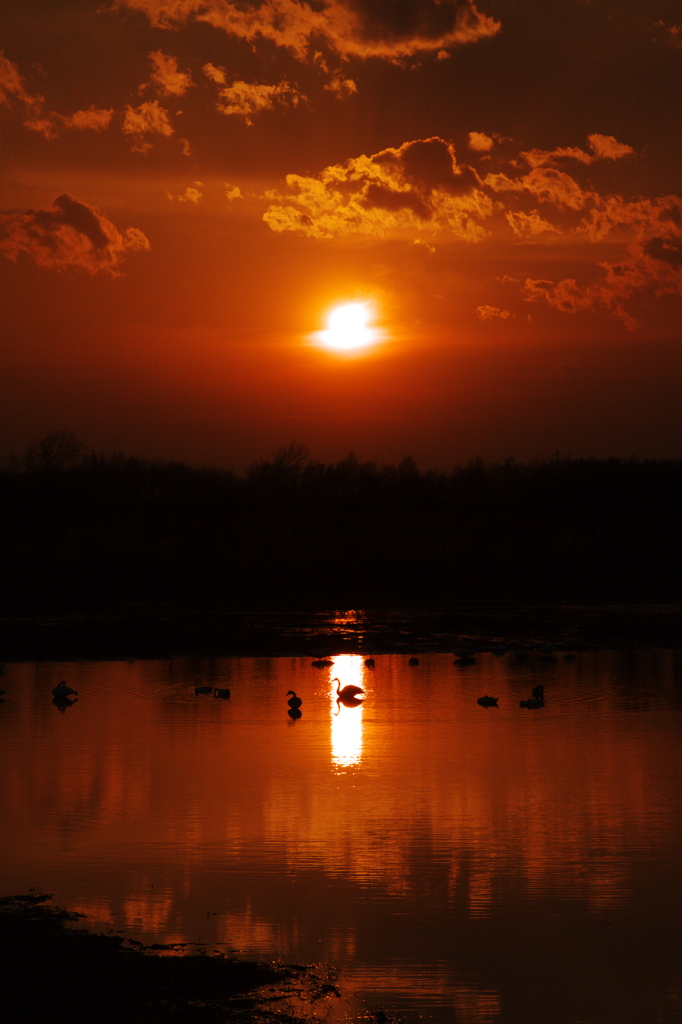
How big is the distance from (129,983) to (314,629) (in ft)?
91.6

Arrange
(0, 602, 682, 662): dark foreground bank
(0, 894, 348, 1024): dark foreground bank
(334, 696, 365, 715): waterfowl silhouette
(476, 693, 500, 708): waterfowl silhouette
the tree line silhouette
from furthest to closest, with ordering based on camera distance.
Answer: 1. the tree line silhouette
2. (0, 602, 682, 662): dark foreground bank
3. (334, 696, 365, 715): waterfowl silhouette
4. (476, 693, 500, 708): waterfowl silhouette
5. (0, 894, 348, 1024): dark foreground bank

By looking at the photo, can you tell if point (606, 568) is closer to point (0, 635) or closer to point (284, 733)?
point (0, 635)

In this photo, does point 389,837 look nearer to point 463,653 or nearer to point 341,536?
point 463,653

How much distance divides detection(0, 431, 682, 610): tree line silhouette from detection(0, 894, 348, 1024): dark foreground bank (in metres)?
35.9

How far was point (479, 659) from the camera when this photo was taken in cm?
2764

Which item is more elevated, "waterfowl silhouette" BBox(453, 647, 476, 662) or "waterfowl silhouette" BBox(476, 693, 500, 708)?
"waterfowl silhouette" BBox(453, 647, 476, 662)

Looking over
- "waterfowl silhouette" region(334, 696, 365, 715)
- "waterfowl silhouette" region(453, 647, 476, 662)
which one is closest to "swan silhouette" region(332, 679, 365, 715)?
"waterfowl silhouette" region(334, 696, 365, 715)

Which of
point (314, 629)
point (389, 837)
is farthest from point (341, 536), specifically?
point (389, 837)

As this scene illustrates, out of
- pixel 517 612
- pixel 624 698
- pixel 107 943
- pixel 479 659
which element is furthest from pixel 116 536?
pixel 107 943

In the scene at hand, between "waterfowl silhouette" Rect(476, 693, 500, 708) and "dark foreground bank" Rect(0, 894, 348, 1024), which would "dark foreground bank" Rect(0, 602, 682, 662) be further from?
"dark foreground bank" Rect(0, 894, 348, 1024)

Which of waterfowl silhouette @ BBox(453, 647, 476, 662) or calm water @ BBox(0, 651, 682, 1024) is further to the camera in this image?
waterfowl silhouette @ BBox(453, 647, 476, 662)

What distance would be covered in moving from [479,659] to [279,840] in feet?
55.1

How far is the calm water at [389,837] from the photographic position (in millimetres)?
8070

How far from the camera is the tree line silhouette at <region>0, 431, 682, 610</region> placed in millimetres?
51250
